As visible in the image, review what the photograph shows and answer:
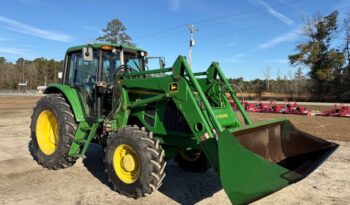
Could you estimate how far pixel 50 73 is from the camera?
4208 inches

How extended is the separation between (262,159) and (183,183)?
7.09 ft

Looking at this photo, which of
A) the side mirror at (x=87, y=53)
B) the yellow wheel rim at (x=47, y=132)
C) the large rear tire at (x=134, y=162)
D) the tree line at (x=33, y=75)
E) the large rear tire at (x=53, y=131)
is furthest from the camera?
the tree line at (x=33, y=75)

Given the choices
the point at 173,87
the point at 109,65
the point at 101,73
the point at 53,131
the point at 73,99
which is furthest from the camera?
the point at 53,131

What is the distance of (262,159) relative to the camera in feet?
13.1

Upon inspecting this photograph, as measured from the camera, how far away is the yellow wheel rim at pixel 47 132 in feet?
23.3

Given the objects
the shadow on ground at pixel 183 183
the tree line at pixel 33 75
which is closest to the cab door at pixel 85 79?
the shadow on ground at pixel 183 183

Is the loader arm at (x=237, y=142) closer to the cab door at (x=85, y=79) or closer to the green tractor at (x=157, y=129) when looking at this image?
the green tractor at (x=157, y=129)

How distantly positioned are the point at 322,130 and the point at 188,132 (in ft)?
28.7

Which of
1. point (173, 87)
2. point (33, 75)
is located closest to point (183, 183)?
point (173, 87)

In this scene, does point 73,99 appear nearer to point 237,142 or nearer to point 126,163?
point 126,163

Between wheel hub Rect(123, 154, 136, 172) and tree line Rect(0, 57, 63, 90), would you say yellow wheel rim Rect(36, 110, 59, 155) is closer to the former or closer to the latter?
wheel hub Rect(123, 154, 136, 172)

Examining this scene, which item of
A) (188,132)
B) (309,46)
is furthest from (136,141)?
Result: (309,46)

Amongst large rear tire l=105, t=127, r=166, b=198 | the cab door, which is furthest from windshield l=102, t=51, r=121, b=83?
large rear tire l=105, t=127, r=166, b=198

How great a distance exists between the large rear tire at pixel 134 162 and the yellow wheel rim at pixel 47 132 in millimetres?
2368
